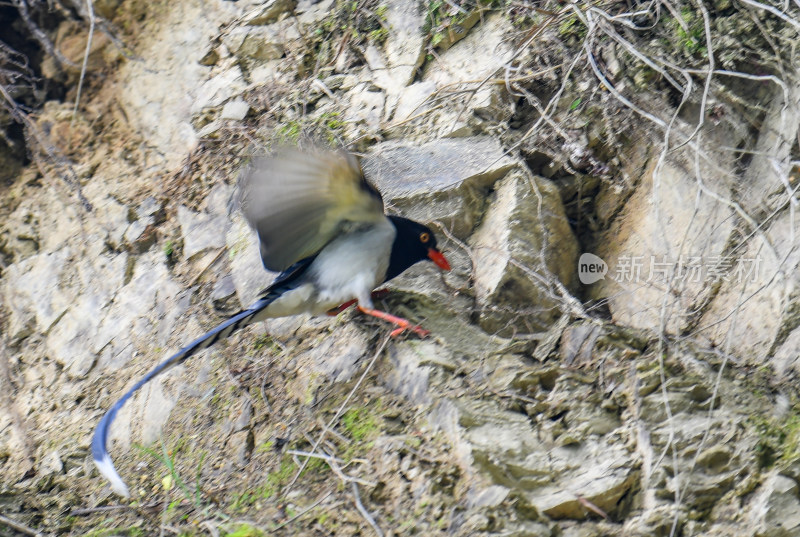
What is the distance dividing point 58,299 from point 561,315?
2.97m

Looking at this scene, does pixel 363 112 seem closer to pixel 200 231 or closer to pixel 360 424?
pixel 200 231

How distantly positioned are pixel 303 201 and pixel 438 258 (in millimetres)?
821

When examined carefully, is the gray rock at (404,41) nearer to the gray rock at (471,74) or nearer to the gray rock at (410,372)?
the gray rock at (471,74)

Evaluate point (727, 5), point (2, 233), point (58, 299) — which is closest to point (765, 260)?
point (727, 5)

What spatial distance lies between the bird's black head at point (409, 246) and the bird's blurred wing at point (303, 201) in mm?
150

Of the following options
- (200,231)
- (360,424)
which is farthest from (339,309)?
(200,231)

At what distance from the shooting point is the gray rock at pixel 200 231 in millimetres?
4875

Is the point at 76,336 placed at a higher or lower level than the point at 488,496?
higher

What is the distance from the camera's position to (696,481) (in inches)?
131

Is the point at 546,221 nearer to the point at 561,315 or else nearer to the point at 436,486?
the point at 561,315

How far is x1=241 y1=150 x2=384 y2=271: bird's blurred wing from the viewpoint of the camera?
366cm

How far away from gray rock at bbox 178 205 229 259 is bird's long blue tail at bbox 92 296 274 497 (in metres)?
0.89

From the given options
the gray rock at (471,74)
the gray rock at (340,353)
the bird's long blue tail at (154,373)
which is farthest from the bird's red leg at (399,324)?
the gray rock at (471,74)

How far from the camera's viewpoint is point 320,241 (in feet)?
13.8
